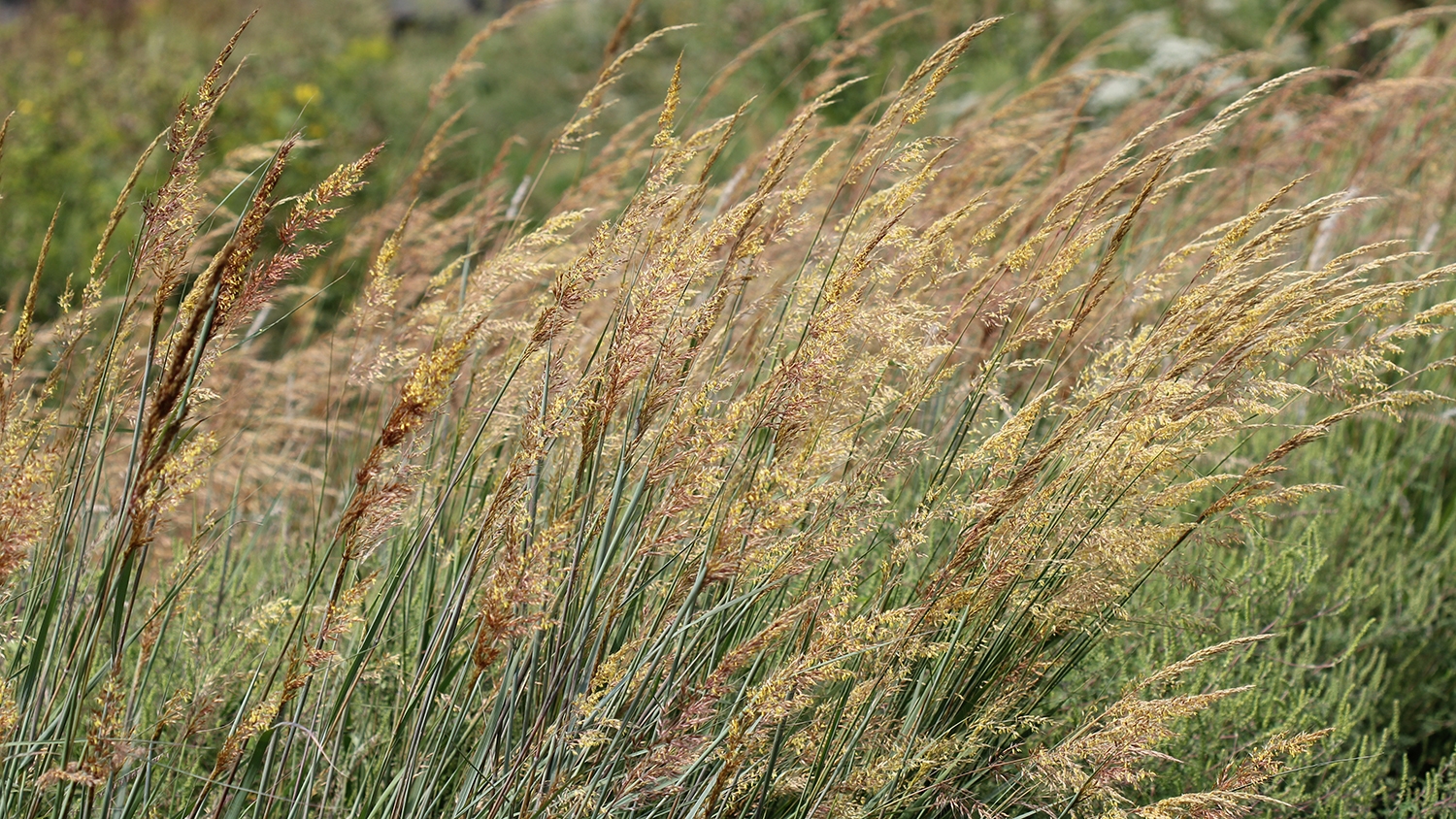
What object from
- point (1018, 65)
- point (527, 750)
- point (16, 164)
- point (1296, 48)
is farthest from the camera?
point (1018, 65)

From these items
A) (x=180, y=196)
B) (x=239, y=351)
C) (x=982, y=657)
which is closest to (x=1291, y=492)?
(x=982, y=657)

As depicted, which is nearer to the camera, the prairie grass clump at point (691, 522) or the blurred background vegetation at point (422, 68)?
the prairie grass clump at point (691, 522)

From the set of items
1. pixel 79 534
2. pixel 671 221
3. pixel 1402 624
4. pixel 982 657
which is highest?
pixel 671 221

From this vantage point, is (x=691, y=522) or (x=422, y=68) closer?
(x=691, y=522)

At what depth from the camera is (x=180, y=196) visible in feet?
4.15

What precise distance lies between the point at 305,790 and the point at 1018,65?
7679mm

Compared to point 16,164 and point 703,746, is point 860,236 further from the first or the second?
point 16,164

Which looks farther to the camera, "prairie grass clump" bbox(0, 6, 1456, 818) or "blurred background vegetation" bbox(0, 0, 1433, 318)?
"blurred background vegetation" bbox(0, 0, 1433, 318)

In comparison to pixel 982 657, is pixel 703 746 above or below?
above

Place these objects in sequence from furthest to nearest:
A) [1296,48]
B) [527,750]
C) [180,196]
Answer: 1. [1296,48]
2. [527,750]
3. [180,196]

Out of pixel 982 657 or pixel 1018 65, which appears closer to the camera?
pixel 982 657

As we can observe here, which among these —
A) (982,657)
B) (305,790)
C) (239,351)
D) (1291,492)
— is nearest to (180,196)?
(305,790)

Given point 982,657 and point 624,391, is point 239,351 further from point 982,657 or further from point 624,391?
point 982,657

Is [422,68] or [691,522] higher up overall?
[422,68]
